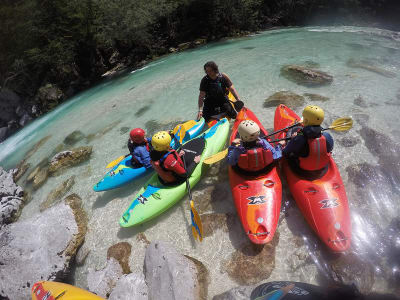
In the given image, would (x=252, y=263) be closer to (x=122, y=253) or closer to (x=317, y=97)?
(x=122, y=253)

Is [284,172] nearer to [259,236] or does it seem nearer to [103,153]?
[259,236]

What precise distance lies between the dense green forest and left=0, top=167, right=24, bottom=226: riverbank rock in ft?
38.4

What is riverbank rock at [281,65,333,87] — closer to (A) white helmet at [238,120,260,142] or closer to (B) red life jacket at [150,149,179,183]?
(A) white helmet at [238,120,260,142]

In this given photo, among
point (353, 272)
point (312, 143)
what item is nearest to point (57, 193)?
point (312, 143)

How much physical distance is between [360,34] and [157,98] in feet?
39.0

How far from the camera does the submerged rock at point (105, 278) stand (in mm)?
3100

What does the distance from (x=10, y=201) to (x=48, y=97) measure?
12491 millimetres

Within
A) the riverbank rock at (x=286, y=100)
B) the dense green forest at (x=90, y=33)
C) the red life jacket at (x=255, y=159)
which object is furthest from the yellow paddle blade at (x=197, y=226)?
the dense green forest at (x=90, y=33)

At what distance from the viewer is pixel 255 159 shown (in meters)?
3.28

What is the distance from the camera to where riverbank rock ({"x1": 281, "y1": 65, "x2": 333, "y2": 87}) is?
6.89 meters

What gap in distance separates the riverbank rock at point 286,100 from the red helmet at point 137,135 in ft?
11.4

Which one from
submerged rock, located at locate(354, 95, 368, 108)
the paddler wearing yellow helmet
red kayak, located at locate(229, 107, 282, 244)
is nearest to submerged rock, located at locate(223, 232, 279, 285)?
red kayak, located at locate(229, 107, 282, 244)

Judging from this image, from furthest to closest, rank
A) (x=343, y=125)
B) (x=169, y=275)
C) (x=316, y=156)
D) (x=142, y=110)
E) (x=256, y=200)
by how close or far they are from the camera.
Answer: (x=142, y=110)
(x=343, y=125)
(x=256, y=200)
(x=316, y=156)
(x=169, y=275)

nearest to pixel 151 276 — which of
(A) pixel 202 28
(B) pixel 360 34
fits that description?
(B) pixel 360 34
